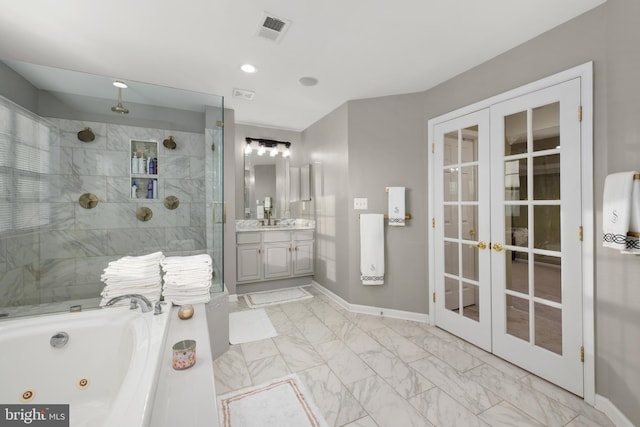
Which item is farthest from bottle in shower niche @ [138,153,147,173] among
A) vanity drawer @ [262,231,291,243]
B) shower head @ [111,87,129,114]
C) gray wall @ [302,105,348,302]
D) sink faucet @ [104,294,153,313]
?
gray wall @ [302,105,348,302]

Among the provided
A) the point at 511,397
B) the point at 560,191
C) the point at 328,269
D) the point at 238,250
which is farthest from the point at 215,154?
the point at 511,397

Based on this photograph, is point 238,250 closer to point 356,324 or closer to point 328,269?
point 328,269

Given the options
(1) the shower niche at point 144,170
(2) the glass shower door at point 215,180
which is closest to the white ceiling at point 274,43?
(2) the glass shower door at point 215,180

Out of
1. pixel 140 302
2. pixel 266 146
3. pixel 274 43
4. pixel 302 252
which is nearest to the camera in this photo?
pixel 140 302

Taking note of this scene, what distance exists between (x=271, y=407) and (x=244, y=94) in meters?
2.92

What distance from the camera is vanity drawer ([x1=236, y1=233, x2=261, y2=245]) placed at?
364cm

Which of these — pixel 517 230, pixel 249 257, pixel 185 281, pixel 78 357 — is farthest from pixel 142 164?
pixel 517 230

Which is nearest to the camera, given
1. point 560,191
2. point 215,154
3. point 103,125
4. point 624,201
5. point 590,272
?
point 624,201

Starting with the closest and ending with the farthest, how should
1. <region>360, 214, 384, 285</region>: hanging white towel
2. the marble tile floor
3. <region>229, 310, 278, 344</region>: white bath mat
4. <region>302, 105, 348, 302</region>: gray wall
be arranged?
the marble tile floor
<region>229, 310, 278, 344</region>: white bath mat
<region>360, 214, 384, 285</region>: hanging white towel
<region>302, 105, 348, 302</region>: gray wall

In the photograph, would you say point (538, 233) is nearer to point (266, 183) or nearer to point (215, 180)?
point (215, 180)

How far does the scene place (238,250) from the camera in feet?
11.9

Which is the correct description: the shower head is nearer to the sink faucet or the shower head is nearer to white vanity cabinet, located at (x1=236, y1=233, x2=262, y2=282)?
the sink faucet

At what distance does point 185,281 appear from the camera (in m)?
2.10

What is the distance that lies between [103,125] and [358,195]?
2.48m
